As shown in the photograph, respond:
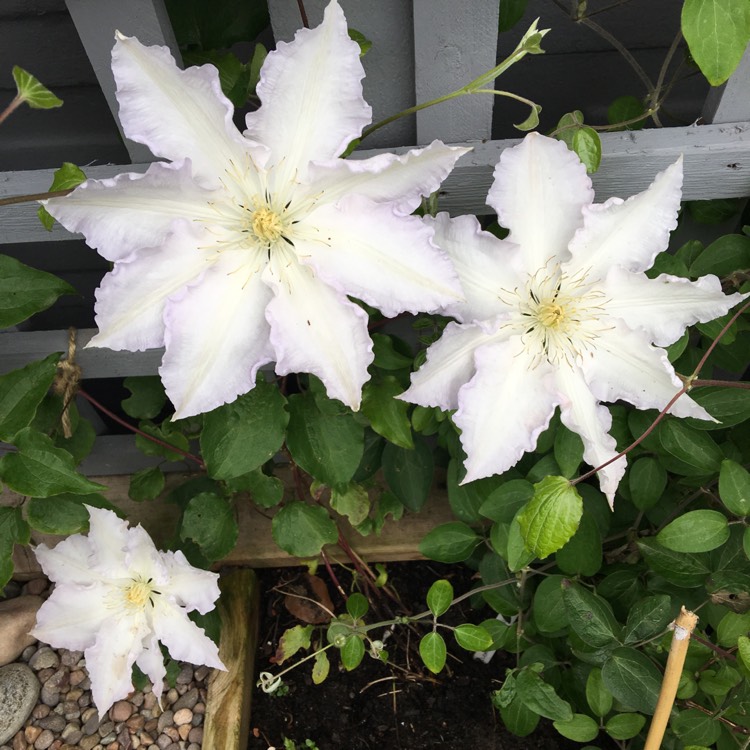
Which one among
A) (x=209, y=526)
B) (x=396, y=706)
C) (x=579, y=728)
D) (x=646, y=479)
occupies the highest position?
(x=646, y=479)

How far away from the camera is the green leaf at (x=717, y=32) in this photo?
2.11 ft

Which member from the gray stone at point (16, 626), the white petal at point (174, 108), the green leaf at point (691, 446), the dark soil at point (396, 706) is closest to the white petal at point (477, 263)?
the white petal at point (174, 108)

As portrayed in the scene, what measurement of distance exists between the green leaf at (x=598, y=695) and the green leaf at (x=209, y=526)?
1.88 ft

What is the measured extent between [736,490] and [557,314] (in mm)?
311

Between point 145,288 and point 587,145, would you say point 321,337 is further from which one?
point 587,145

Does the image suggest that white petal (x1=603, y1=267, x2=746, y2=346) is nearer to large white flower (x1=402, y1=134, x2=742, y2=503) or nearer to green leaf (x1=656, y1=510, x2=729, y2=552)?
large white flower (x1=402, y1=134, x2=742, y2=503)

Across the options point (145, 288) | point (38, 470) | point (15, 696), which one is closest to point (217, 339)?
point (145, 288)

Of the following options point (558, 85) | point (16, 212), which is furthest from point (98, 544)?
point (558, 85)

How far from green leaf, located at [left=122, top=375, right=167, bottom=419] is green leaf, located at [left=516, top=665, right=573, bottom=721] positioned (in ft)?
2.34

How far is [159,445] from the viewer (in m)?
1.15

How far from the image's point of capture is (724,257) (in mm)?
884

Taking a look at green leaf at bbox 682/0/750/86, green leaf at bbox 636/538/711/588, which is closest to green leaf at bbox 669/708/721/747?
green leaf at bbox 636/538/711/588

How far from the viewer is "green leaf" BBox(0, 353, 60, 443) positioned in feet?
2.89

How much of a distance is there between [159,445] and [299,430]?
1.02 feet
